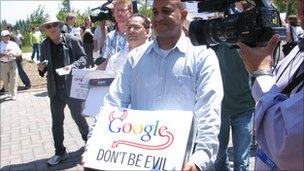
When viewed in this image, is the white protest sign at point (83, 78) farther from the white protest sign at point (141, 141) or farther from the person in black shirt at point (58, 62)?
the white protest sign at point (141, 141)

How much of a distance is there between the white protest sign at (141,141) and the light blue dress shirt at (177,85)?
8.0 inches

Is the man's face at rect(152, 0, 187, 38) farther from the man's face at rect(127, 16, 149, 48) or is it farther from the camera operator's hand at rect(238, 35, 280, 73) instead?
the man's face at rect(127, 16, 149, 48)

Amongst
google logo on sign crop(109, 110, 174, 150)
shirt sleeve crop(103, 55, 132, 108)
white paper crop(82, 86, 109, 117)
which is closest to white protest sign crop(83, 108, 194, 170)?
google logo on sign crop(109, 110, 174, 150)

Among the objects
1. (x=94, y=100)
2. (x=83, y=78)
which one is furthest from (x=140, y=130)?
(x=83, y=78)

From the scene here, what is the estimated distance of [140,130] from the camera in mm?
2236

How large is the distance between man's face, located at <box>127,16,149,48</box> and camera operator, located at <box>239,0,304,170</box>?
1.85 metres

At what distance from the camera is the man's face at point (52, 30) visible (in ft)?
17.6

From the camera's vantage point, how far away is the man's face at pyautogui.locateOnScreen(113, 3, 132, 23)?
429 centimetres

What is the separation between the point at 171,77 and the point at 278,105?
→ 91 cm

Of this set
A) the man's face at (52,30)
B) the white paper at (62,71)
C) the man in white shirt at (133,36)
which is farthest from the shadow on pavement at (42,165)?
the man in white shirt at (133,36)

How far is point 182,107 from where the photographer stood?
2.48 m

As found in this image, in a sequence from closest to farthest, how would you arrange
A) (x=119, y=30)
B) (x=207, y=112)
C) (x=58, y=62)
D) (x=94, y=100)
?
(x=207, y=112)
(x=94, y=100)
(x=119, y=30)
(x=58, y=62)

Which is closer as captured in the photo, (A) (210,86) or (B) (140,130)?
(B) (140,130)

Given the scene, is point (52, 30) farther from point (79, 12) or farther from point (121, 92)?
point (79, 12)
